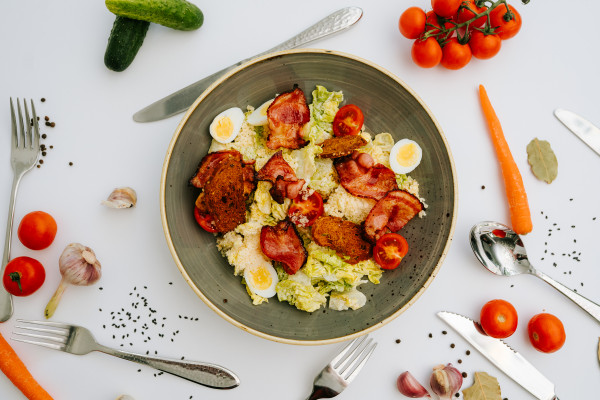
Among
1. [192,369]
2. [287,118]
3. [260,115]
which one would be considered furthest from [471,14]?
[192,369]

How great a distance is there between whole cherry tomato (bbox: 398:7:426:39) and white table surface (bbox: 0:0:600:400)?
163 mm

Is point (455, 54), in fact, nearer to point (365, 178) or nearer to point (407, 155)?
point (407, 155)

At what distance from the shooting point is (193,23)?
2975 mm

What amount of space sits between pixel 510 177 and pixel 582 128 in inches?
25.7

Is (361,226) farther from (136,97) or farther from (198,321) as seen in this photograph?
(136,97)

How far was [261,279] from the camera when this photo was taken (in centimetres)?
285

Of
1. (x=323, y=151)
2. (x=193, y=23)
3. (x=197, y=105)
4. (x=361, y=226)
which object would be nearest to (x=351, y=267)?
(x=361, y=226)

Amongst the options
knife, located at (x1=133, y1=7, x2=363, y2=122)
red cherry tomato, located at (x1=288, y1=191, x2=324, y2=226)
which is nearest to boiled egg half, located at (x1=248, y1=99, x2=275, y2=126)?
knife, located at (x1=133, y1=7, x2=363, y2=122)

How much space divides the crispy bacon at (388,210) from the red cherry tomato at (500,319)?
0.81 m

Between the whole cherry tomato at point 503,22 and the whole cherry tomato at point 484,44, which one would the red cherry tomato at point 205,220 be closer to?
the whole cherry tomato at point 484,44

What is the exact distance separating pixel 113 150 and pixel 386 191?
5.78 feet

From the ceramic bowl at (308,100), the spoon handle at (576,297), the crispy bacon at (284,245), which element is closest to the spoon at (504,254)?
the spoon handle at (576,297)

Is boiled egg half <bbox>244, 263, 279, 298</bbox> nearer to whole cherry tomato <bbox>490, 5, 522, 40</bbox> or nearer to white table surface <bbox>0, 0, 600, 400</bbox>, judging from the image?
white table surface <bbox>0, 0, 600, 400</bbox>

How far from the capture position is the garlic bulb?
2861mm
